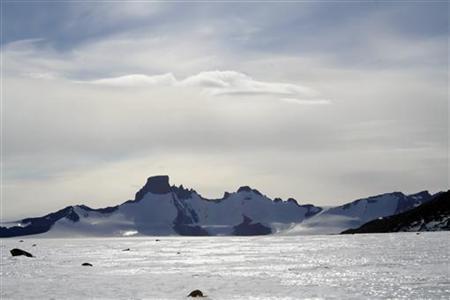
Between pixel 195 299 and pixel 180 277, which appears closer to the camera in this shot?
pixel 195 299

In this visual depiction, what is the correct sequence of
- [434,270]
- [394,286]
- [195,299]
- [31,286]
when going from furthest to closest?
[434,270] → [31,286] → [394,286] → [195,299]

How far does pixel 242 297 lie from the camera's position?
5919cm

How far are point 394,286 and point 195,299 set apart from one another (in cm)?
2253

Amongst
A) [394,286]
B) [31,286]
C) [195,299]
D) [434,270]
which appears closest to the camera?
[195,299]

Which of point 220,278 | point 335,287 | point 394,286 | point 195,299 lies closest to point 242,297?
point 195,299

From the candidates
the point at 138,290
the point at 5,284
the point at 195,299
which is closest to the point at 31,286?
the point at 5,284

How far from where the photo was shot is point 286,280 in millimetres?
77625

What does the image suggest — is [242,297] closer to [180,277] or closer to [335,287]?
[335,287]

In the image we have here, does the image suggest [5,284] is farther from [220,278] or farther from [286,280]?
[286,280]

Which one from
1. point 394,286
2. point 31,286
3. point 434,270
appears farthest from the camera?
point 434,270

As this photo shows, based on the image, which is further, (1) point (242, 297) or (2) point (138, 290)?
(2) point (138, 290)

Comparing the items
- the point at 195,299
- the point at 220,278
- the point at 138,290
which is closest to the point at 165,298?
the point at 195,299

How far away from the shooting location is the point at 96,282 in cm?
8106

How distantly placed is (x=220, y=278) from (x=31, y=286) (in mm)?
24232
